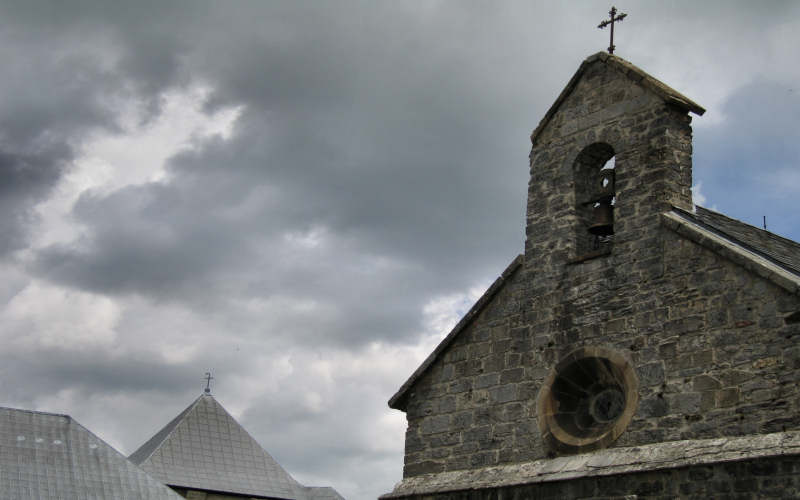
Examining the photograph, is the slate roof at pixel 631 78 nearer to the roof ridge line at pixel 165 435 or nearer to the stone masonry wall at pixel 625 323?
the stone masonry wall at pixel 625 323

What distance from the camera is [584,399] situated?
11719mm

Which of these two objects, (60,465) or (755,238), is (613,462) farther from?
(60,465)

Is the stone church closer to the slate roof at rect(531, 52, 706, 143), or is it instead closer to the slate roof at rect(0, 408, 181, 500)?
the slate roof at rect(531, 52, 706, 143)

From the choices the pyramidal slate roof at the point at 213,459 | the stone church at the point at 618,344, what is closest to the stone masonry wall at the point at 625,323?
the stone church at the point at 618,344

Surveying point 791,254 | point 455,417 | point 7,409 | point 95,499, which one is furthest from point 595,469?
point 7,409

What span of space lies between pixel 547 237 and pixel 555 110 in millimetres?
1694

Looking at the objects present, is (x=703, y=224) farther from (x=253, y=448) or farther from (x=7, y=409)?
(x=253, y=448)

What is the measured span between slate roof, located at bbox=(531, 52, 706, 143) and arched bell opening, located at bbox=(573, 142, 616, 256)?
0.81 metres

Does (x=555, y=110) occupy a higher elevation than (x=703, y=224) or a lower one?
higher

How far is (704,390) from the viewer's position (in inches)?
400

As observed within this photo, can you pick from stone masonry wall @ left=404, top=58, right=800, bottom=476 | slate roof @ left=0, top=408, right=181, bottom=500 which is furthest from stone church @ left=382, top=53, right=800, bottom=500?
slate roof @ left=0, top=408, right=181, bottom=500

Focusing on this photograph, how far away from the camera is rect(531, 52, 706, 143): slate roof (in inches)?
466

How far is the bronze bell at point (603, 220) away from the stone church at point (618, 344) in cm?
2

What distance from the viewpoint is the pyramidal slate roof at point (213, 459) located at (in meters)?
32.1
